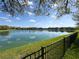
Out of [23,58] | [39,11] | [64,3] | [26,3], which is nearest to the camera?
[23,58]

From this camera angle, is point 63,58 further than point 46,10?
Yes

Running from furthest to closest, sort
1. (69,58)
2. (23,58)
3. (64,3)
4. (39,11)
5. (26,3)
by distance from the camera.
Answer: (64,3) → (69,58) → (39,11) → (26,3) → (23,58)

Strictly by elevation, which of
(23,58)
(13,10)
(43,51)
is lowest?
(43,51)

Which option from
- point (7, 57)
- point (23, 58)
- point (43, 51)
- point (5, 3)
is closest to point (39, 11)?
point (5, 3)

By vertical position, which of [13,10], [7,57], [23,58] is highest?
[13,10]

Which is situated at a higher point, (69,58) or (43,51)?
(43,51)

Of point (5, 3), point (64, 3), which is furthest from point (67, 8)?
point (5, 3)

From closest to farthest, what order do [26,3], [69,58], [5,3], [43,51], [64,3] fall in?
[43,51] → [5,3] → [26,3] → [69,58] → [64,3]

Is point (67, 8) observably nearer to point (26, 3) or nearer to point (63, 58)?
point (63, 58)

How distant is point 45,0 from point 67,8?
382cm

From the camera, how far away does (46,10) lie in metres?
11.4

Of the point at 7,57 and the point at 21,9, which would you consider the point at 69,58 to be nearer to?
the point at 7,57

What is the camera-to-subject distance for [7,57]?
1398 cm

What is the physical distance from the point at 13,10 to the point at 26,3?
A: 72 cm
